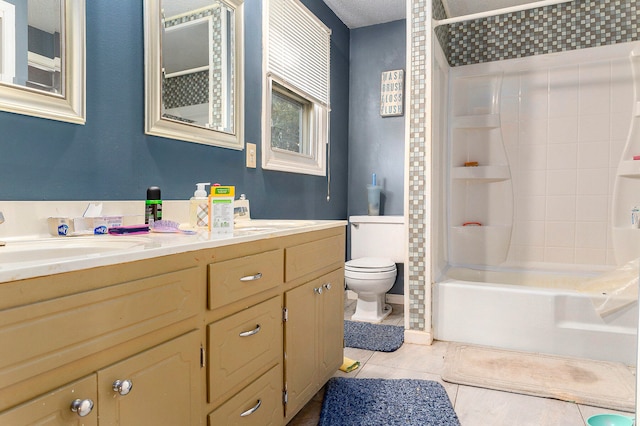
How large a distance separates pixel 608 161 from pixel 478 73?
3.55 ft

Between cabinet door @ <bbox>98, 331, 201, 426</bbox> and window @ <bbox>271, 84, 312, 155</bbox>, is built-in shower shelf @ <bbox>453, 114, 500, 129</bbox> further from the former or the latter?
cabinet door @ <bbox>98, 331, 201, 426</bbox>

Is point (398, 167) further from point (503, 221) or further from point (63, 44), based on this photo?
point (63, 44)

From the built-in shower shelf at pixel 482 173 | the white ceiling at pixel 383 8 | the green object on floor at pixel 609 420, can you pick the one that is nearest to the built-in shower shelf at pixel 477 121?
the built-in shower shelf at pixel 482 173

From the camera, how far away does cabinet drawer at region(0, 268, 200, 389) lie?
63 centimetres

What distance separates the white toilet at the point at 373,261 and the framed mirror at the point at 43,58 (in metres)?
1.94

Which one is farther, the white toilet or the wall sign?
the wall sign

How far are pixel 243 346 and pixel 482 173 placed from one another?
95.4 inches

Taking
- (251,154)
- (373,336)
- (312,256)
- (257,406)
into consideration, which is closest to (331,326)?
(312,256)

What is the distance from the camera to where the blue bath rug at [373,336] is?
240 centimetres

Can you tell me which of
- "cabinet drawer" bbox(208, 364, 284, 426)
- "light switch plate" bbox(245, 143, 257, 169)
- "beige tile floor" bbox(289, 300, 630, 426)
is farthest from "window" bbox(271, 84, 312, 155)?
"cabinet drawer" bbox(208, 364, 284, 426)

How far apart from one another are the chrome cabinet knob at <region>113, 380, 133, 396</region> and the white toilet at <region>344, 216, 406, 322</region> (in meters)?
2.05

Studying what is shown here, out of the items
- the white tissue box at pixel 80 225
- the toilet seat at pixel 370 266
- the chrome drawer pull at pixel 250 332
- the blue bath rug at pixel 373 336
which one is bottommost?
the blue bath rug at pixel 373 336

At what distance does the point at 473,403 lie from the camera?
1.76 meters

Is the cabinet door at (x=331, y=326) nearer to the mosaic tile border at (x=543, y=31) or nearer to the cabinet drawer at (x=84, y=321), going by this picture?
the cabinet drawer at (x=84, y=321)
